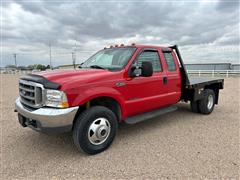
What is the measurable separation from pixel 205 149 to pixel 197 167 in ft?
2.23

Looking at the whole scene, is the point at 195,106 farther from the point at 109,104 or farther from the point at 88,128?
the point at 88,128

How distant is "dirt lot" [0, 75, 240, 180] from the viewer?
2.68 meters

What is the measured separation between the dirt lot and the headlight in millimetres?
948

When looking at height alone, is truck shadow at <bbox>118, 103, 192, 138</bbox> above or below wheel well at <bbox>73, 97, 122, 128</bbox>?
below

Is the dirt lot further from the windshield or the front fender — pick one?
the windshield


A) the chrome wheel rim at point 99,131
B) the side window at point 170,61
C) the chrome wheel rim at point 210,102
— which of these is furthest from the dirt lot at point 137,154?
the side window at point 170,61

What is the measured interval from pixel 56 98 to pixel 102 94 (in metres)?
0.76

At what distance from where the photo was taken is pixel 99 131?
320 cm

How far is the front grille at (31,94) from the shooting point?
295 centimetres

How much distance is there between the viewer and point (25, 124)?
129 inches

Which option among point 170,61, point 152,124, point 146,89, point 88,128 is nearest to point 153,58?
point 170,61

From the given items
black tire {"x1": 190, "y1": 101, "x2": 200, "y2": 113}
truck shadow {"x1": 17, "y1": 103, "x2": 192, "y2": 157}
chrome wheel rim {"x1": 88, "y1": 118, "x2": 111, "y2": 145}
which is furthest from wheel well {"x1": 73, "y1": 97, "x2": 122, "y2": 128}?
black tire {"x1": 190, "y1": 101, "x2": 200, "y2": 113}

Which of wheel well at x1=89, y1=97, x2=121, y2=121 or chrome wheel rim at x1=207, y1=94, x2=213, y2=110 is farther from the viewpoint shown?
chrome wheel rim at x1=207, y1=94, x2=213, y2=110

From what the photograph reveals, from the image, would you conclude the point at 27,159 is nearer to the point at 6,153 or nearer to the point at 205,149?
the point at 6,153
